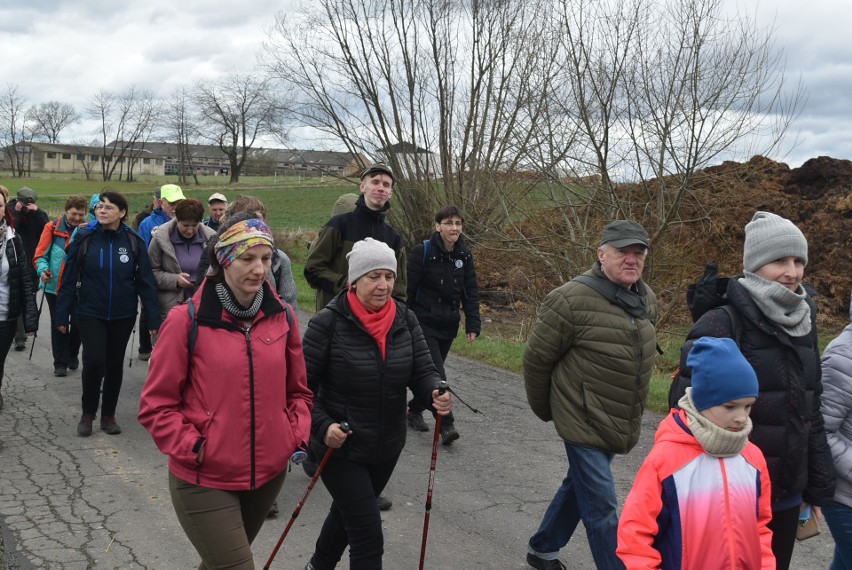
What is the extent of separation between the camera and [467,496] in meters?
6.03

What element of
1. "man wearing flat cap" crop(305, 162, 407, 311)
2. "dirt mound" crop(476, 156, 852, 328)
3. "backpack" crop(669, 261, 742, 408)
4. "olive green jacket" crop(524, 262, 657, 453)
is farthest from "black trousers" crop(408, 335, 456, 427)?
"dirt mound" crop(476, 156, 852, 328)

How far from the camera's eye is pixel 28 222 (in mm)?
10742

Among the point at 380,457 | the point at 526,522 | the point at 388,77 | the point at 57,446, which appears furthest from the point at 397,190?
the point at 380,457

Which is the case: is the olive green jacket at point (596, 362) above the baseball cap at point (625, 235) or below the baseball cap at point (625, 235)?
below

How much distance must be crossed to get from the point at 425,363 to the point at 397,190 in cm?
1572

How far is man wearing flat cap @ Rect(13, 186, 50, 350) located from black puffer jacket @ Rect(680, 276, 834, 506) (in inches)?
369

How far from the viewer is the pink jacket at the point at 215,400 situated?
11.2 feet

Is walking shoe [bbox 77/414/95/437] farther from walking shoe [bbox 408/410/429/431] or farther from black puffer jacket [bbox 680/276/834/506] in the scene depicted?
black puffer jacket [bbox 680/276/834/506]

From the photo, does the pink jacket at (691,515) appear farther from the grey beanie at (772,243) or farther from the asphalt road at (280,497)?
the asphalt road at (280,497)

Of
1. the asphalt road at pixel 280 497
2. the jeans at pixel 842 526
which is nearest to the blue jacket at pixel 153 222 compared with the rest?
the asphalt road at pixel 280 497

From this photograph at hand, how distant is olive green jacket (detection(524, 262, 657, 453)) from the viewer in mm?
4223

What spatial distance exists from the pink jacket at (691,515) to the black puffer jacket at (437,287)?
4.41 meters

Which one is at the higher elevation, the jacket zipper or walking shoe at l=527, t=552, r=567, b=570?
the jacket zipper

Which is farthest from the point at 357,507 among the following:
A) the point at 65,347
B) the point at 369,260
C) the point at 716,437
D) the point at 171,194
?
the point at 65,347
